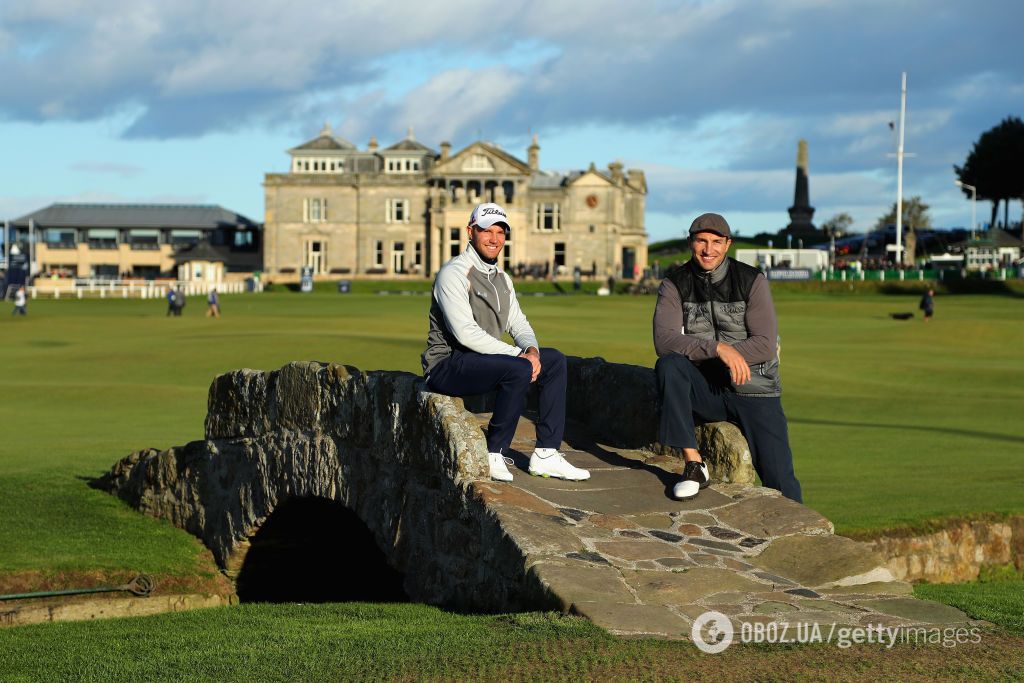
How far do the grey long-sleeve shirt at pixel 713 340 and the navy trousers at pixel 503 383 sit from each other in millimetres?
829

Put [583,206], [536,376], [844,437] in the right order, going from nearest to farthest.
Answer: [536,376], [844,437], [583,206]

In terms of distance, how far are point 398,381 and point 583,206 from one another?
335ft

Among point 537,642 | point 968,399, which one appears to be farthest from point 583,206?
point 537,642

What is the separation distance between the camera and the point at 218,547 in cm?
1416

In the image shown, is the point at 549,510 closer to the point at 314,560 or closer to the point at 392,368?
the point at 314,560

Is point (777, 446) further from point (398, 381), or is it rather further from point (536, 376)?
point (398, 381)

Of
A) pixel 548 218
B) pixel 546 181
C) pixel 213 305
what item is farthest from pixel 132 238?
pixel 213 305

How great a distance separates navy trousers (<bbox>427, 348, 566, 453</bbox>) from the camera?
380 inches

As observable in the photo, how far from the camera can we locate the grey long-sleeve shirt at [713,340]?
387 inches

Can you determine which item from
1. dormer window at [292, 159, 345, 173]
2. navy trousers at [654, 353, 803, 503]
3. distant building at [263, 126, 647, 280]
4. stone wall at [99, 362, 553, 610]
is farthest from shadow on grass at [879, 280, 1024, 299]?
navy trousers at [654, 353, 803, 503]

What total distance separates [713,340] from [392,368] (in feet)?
84.0

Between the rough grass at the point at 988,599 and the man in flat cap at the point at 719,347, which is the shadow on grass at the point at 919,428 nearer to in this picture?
the rough grass at the point at 988,599

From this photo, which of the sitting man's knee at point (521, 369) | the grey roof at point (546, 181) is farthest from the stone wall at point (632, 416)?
the grey roof at point (546, 181)

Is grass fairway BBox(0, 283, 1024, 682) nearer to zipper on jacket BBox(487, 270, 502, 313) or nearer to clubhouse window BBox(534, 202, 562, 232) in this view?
zipper on jacket BBox(487, 270, 502, 313)
